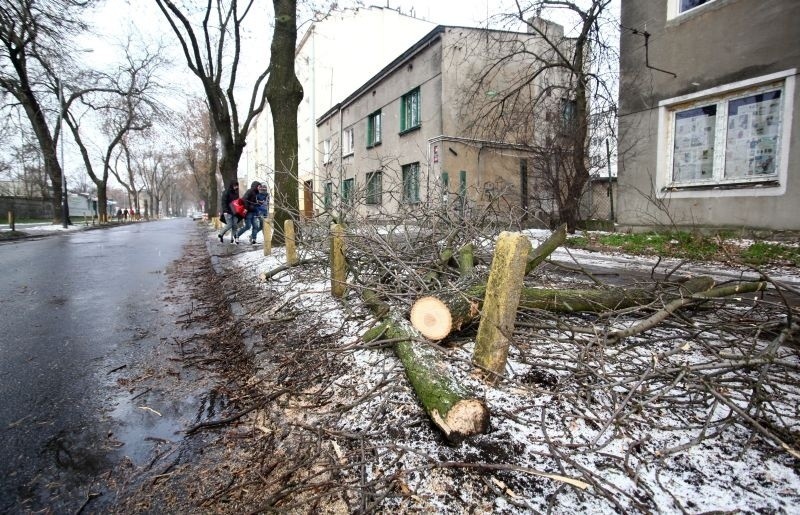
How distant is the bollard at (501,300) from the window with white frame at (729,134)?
7874 millimetres

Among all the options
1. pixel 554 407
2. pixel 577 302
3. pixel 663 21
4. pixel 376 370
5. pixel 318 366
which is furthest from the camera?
pixel 663 21

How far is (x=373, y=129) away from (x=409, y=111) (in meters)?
3.68

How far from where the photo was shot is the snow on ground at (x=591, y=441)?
151cm

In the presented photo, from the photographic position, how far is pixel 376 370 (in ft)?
8.55

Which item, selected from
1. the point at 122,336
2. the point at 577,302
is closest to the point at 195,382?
the point at 122,336

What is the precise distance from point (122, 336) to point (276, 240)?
174 inches

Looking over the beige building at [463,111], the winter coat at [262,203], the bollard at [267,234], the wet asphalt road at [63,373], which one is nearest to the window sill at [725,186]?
the beige building at [463,111]

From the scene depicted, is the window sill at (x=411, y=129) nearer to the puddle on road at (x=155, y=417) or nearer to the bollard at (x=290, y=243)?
the bollard at (x=290, y=243)

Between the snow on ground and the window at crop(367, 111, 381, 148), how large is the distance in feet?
58.9

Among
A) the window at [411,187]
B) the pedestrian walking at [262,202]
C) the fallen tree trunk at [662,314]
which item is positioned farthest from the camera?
the pedestrian walking at [262,202]

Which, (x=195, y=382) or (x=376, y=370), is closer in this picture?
(x=376, y=370)

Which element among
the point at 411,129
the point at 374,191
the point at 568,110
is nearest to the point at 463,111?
the point at 411,129

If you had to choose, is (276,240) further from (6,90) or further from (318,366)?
(6,90)

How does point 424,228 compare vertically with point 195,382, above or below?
above
